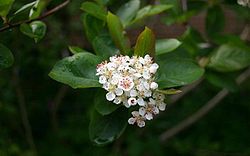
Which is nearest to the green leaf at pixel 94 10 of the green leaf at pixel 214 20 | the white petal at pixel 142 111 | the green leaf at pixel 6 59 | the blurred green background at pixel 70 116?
the green leaf at pixel 6 59

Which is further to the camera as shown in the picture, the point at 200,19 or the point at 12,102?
the point at 200,19

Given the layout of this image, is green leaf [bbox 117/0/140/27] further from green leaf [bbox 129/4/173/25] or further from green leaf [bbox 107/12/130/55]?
green leaf [bbox 107/12/130/55]

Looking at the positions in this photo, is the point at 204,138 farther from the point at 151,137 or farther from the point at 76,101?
the point at 76,101

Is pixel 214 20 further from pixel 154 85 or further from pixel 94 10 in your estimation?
pixel 154 85

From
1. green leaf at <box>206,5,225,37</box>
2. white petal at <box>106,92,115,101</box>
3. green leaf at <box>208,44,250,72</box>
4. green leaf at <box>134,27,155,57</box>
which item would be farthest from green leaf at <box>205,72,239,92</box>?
white petal at <box>106,92,115,101</box>

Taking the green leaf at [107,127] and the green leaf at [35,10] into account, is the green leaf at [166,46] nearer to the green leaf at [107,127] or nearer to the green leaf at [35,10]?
the green leaf at [107,127]

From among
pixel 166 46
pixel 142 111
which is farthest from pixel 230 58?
pixel 142 111

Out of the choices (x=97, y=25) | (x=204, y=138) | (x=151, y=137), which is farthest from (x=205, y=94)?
(x=97, y=25)
